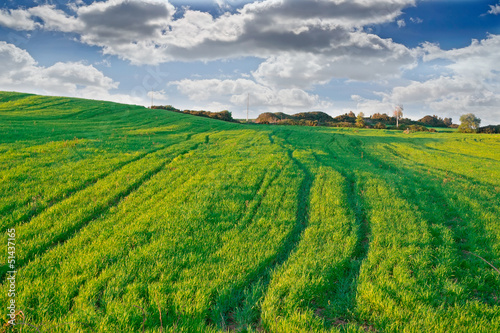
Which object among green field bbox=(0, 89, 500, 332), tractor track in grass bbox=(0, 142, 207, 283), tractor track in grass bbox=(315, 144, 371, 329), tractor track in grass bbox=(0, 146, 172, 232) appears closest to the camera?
green field bbox=(0, 89, 500, 332)

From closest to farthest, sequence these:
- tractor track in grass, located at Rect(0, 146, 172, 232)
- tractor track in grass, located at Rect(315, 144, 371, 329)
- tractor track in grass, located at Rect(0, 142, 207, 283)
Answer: tractor track in grass, located at Rect(315, 144, 371, 329), tractor track in grass, located at Rect(0, 142, 207, 283), tractor track in grass, located at Rect(0, 146, 172, 232)

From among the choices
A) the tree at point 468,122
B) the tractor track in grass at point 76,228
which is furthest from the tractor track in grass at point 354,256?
the tree at point 468,122

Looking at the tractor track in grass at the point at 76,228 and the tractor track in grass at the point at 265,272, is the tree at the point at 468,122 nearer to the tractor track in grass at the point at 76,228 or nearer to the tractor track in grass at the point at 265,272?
the tractor track in grass at the point at 265,272

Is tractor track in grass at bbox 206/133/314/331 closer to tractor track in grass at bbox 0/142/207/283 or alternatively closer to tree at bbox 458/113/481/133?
tractor track in grass at bbox 0/142/207/283

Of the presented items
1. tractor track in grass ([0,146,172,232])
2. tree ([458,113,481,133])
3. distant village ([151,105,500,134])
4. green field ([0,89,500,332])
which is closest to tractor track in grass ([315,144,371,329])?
green field ([0,89,500,332])

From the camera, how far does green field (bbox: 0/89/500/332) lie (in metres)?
4.82

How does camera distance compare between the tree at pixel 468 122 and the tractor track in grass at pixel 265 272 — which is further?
the tree at pixel 468 122

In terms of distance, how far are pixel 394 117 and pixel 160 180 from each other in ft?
347

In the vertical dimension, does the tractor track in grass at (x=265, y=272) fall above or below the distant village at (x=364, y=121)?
below

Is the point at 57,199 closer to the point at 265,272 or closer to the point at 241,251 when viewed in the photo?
the point at 241,251

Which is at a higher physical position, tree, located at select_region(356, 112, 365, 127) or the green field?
tree, located at select_region(356, 112, 365, 127)

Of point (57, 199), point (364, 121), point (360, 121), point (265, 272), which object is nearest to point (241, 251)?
point (265, 272)

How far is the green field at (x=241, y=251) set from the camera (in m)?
4.82

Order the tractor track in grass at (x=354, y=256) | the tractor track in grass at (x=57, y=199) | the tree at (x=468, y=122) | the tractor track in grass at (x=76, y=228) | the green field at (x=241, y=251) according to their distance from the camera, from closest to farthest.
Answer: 1. the green field at (x=241, y=251)
2. the tractor track in grass at (x=354, y=256)
3. the tractor track in grass at (x=76, y=228)
4. the tractor track in grass at (x=57, y=199)
5. the tree at (x=468, y=122)
